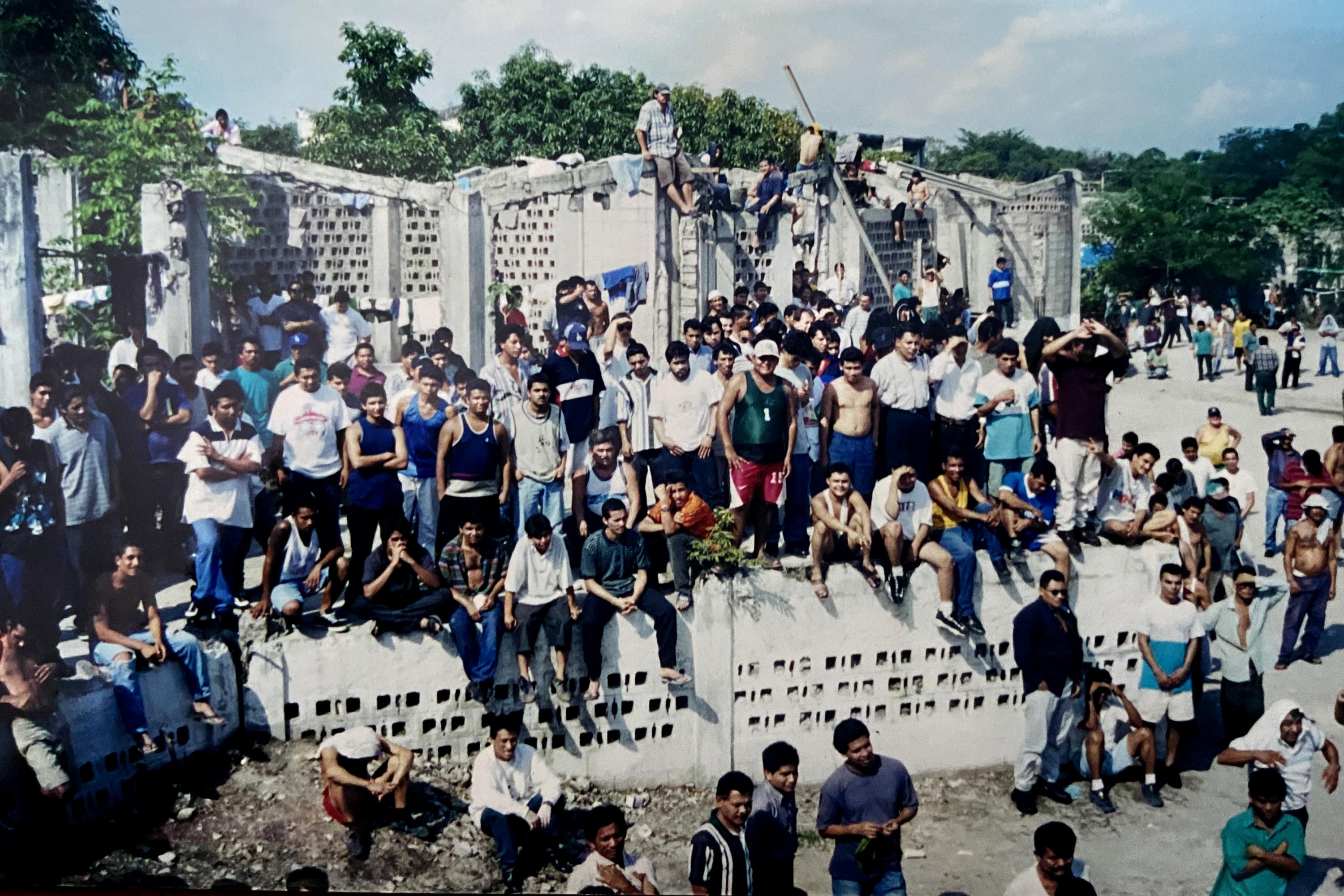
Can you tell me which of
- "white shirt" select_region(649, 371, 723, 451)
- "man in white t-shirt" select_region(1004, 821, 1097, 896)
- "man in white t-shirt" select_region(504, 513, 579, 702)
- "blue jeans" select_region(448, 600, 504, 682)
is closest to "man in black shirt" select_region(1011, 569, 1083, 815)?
"man in white t-shirt" select_region(1004, 821, 1097, 896)

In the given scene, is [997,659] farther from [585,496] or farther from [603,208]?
[603,208]

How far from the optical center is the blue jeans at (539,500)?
6.49 meters

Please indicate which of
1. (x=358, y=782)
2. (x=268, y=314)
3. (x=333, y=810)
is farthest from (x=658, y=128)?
(x=333, y=810)

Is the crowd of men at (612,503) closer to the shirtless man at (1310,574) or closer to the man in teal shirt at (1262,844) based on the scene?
the shirtless man at (1310,574)

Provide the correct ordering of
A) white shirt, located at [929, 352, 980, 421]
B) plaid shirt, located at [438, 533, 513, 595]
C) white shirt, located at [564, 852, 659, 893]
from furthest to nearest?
Result: white shirt, located at [929, 352, 980, 421] < plaid shirt, located at [438, 533, 513, 595] < white shirt, located at [564, 852, 659, 893]

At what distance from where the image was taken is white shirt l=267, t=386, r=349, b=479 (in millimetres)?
6156

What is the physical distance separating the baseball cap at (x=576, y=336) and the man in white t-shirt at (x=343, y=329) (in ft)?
3.62

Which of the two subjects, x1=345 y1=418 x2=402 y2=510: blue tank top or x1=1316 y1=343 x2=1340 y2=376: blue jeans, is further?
x1=1316 y1=343 x2=1340 y2=376: blue jeans

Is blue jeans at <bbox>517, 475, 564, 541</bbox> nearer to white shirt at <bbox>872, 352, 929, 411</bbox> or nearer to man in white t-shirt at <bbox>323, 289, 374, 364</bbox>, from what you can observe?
man in white t-shirt at <bbox>323, 289, 374, 364</bbox>

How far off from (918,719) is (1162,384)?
2.25 meters

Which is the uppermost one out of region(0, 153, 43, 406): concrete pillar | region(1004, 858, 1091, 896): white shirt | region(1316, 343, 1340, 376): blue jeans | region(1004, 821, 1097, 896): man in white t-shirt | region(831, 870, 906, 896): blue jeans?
region(0, 153, 43, 406): concrete pillar

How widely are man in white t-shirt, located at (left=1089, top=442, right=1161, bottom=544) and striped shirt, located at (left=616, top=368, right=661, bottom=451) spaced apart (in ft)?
7.42

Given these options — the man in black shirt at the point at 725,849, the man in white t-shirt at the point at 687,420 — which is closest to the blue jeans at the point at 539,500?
the man in white t-shirt at the point at 687,420

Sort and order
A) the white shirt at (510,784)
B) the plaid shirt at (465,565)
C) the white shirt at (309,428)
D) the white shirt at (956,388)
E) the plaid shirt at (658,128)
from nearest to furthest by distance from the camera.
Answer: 1. the white shirt at (510,784)
2. the plaid shirt at (465,565)
3. the white shirt at (309,428)
4. the white shirt at (956,388)
5. the plaid shirt at (658,128)
